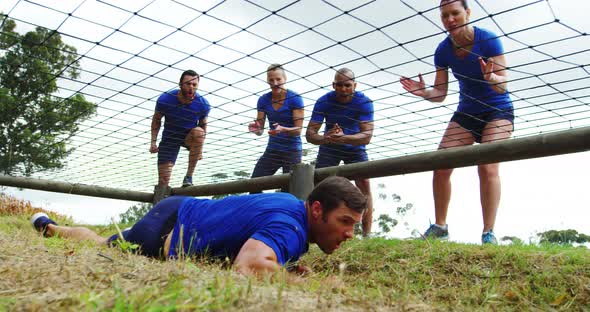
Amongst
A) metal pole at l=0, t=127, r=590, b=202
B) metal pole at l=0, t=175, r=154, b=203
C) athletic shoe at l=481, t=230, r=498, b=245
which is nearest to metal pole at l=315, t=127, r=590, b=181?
metal pole at l=0, t=127, r=590, b=202

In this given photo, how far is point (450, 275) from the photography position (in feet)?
7.84

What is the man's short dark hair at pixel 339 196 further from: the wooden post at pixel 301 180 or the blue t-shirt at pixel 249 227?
the wooden post at pixel 301 180

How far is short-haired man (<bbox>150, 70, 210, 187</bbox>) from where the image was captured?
14.3ft

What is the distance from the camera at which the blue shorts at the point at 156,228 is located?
234 cm

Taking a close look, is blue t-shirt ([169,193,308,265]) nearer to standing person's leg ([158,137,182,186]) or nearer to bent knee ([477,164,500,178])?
bent knee ([477,164,500,178])

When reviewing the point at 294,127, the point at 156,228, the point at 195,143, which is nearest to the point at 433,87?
the point at 294,127

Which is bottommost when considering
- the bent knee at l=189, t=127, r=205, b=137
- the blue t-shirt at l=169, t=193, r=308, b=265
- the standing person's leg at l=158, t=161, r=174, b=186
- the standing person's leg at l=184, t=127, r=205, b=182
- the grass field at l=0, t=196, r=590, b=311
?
the grass field at l=0, t=196, r=590, b=311

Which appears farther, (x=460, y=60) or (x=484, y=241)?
(x=460, y=60)

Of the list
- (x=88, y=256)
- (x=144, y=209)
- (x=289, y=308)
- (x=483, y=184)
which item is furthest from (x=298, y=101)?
(x=144, y=209)

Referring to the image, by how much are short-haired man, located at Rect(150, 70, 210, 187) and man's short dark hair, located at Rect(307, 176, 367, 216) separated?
2.40 metres

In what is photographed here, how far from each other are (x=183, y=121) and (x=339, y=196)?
9.34 ft

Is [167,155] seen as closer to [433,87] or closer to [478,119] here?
[433,87]

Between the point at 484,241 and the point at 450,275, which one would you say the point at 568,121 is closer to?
the point at 484,241

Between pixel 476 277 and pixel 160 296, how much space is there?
1817 millimetres
